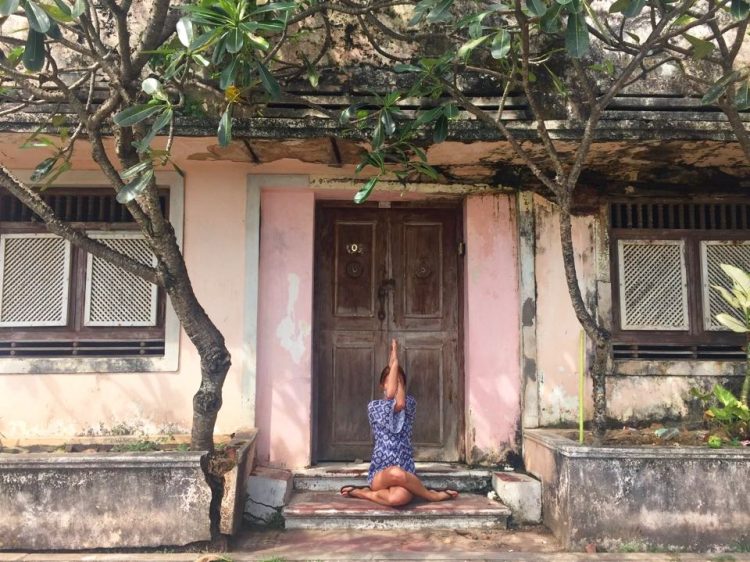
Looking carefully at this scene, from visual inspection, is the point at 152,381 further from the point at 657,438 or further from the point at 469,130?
the point at 657,438

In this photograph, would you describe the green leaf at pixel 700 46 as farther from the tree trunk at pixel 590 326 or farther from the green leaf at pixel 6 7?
the green leaf at pixel 6 7

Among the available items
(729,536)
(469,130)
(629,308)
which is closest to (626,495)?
(729,536)

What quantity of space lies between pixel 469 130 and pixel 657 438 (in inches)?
112

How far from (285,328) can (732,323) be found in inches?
150

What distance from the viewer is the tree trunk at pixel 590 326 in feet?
13.7

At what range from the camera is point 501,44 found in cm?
350

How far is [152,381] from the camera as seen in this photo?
535cm

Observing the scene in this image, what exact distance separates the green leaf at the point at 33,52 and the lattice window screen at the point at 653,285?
4839mm

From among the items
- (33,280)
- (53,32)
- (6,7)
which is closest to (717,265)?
(53,32)

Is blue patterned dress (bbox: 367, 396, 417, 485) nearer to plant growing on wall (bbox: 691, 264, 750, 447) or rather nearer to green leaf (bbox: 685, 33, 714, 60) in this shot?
plant growing on wall (bbox: 691, 264, 750, 447)

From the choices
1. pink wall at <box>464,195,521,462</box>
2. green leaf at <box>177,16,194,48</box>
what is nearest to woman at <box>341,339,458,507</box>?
pink wall at <box>464,195,521,462</box>

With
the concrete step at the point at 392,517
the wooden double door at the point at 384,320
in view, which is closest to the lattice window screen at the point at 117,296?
the wooden double door at the point at 384,320

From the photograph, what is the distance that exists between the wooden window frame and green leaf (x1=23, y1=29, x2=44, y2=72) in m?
4.75

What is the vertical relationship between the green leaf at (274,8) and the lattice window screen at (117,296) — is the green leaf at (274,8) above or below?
above
